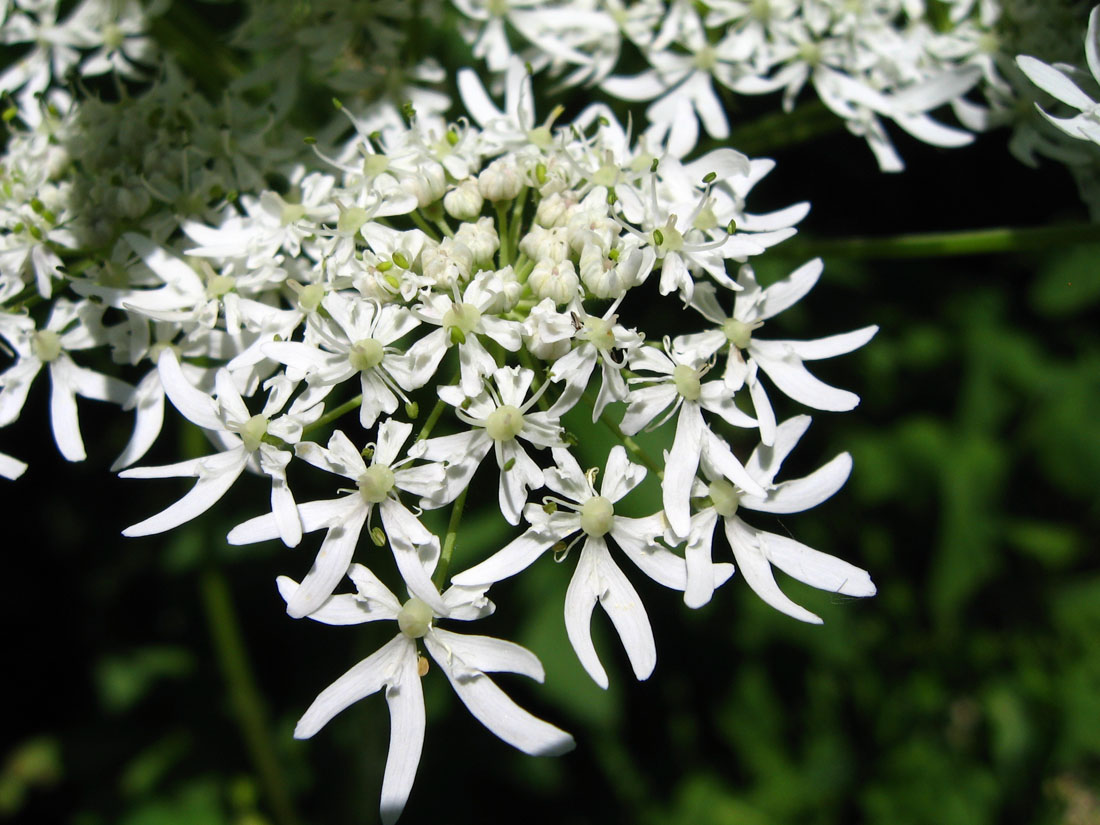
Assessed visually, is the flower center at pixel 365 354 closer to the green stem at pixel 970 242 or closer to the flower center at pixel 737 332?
the flower center at pixel 737 332

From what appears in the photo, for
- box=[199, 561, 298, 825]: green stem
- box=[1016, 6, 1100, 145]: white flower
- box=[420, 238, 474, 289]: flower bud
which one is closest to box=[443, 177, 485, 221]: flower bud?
box=[420, 238, 474, 289]: flower bud

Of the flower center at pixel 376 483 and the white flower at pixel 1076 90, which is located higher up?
the flower center at pixel 376 483

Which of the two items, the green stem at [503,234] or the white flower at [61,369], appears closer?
the green stem at [503,234]

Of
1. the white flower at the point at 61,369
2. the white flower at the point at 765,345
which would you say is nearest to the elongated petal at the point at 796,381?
the white flower at the point at 765,345

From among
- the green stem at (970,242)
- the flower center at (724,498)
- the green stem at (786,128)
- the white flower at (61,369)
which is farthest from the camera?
the green stem at (786,128)

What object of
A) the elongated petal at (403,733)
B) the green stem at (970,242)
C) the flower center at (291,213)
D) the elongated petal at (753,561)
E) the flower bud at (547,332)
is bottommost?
the green stem at (970,242)

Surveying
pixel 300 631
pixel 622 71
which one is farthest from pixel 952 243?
pixel 300 631

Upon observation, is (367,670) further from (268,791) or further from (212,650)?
(212,650)

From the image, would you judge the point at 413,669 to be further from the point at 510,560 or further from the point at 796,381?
the point at 796,381

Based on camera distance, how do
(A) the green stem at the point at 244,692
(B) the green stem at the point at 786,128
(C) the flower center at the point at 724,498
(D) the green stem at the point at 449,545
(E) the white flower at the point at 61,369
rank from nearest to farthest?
(D) the green stem at the point at 449,545 < (C) the flower center at the point at 724,498 < (E) the white flower at the point at 61,369 < (B) the green stem at the point at 786,128 < (A) the green stem at the point at 244,692
